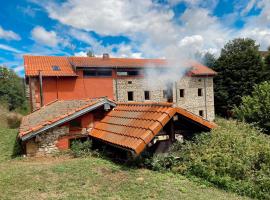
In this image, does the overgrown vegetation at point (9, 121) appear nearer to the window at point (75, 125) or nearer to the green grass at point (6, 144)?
the green grass at point (6, 144)

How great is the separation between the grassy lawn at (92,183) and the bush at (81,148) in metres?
1.07

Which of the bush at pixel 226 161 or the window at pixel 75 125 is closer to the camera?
the bush at pixel 226 161

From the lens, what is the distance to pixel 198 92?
25375 mm

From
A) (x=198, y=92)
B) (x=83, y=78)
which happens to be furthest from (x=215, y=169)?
(x=198, y=92)

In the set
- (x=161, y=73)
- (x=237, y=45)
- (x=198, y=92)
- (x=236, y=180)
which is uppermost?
(x=237, y=45)

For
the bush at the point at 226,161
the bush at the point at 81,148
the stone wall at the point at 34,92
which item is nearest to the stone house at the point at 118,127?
the bush at the point at 81,148

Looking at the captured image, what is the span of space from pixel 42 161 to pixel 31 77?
11014mm

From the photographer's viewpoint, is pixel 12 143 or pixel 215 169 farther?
pixel 12 143

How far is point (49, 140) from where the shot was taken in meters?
9.26

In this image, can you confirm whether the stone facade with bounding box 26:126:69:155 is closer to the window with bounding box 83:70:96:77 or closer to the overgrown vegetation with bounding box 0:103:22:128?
the window with bounding box 83:70:96:77

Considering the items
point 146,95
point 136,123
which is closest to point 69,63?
point 146,95

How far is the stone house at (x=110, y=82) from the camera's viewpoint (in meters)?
18.3

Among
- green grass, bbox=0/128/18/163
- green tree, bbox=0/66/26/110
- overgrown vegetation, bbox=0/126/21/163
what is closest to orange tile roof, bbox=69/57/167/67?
green grass, bbox=0/128/18/163

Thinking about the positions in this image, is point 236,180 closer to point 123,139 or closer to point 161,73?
point 123,139
